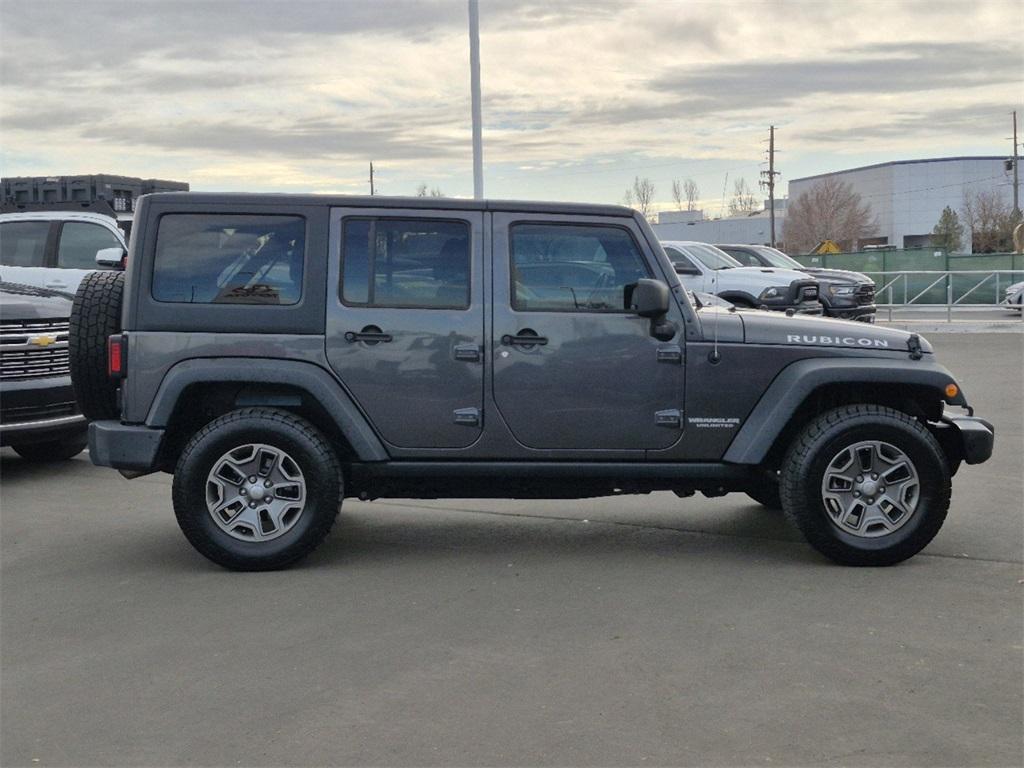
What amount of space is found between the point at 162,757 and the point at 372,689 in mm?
853

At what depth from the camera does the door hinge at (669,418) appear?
6.43 m

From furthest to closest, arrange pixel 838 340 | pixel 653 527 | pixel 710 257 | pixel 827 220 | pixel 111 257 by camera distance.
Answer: pixel 827 220 → pixel 710 257 → pixel 111 257 → pixel 653 527 → pixel 838 340

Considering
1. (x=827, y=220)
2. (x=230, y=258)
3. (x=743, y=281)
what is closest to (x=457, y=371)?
(x=230, y=258)

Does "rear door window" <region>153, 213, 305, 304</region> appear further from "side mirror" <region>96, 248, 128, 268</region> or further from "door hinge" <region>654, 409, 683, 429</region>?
"side mirror" <region>96, 248, 128, 268</region>

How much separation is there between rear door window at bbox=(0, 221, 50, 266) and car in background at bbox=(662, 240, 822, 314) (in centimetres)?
990

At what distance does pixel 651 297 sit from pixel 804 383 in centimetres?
89

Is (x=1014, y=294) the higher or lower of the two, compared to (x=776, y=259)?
lower

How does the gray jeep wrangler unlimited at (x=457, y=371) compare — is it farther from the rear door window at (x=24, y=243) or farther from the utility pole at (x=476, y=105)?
the utility pole at (x=476, y=105)

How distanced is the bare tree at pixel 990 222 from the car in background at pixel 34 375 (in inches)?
2899

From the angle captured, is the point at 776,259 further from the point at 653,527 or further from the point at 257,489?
the point at 257,489

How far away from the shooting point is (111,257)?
43.0ft

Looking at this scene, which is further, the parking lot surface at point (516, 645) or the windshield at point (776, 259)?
the windshield at point (776, 259)

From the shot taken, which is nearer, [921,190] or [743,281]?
[743,281]

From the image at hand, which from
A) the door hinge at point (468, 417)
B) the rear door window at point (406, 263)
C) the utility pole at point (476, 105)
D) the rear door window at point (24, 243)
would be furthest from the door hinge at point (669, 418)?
the utility pole at point (476, 105)
